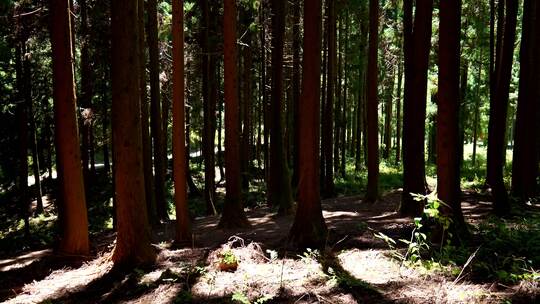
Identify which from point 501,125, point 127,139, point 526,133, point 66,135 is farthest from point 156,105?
point 526,133

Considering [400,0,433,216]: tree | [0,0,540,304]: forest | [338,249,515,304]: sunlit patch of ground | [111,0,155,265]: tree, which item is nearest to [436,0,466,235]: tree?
[0,0,540,304]: forest

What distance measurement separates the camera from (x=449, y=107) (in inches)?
282

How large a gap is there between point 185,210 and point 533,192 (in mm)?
9496

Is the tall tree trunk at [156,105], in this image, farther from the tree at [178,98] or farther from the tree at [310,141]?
the tree at [310,141]

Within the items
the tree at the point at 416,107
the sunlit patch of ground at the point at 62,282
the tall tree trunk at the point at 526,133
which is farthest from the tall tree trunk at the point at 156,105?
the tall tree trunk at the point at 526,133

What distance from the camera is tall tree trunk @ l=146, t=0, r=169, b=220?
14.3 m

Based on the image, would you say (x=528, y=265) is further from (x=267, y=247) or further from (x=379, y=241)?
(x=267, y=247)

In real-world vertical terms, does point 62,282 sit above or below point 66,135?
below

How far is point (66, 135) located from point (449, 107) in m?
7.19

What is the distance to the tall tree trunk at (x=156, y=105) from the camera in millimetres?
14281

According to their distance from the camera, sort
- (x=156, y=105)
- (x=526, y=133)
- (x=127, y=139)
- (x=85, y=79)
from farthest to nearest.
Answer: (x=85, y=79), (x=156, y=105), (x=526, y=133), (x=127, y=139)

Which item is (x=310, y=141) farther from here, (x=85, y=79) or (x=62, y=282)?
(x=85, y=79)

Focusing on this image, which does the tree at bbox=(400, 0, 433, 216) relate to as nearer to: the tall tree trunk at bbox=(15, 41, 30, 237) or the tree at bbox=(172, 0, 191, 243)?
the tree at bbox=(172, 0, 191, 243)

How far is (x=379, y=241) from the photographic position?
7820 mm
